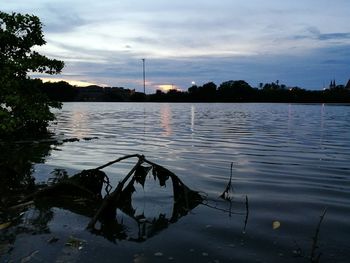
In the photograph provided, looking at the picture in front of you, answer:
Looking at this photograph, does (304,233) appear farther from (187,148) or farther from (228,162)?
(187,148)

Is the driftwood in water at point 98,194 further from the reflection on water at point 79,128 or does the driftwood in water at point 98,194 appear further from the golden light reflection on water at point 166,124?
the golden light reflection on water at point 166,124

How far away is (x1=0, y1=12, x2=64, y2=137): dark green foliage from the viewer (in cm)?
2119

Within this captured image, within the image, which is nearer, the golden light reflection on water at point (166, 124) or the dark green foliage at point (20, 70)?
the dark green foliage at point (20, 70)

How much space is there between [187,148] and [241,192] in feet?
36.9

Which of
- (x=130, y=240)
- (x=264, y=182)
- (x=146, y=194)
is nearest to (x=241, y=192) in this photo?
(x=264, y=182)

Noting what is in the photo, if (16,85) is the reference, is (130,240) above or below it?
below

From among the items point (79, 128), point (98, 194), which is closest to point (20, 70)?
point (98, 194)

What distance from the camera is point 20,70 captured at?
2220 cm

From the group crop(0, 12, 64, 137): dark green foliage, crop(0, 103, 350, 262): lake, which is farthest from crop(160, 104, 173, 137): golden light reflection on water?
crop(0, 103, 350, 262): lake

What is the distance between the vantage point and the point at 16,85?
851 inches

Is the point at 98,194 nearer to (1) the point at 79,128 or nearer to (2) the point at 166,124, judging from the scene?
(1) the point at 79,128

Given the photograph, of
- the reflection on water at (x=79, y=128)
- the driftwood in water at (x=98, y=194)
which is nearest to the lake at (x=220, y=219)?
the driftwood in water at (x=98, y=194)

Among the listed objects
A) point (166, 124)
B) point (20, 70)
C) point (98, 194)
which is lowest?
point (166, 124)

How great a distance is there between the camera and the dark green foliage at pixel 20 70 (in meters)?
21.2
